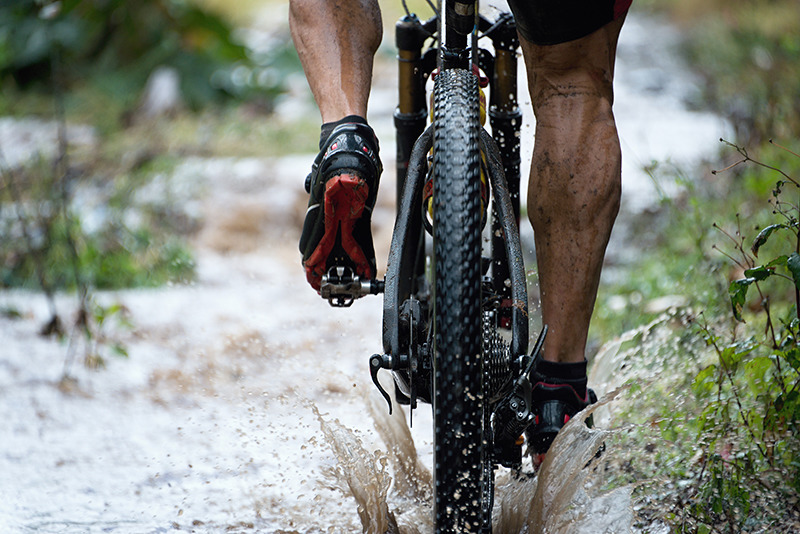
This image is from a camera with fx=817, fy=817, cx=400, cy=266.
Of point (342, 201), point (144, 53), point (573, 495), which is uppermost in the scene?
point (144, 53)

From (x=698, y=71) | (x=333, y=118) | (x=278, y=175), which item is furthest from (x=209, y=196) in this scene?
(x=698, y=71)

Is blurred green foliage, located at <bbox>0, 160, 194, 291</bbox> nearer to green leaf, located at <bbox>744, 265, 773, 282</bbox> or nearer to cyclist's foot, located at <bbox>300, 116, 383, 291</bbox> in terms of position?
cyclist's foot, located at <bbox>300, 116, 383, 291</bbox>

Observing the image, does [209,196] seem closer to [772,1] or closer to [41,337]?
[41,337]

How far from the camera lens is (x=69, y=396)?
2.81m

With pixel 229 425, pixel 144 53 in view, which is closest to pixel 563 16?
pixel 229 425

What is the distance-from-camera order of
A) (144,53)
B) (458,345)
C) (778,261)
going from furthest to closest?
1. (144,53)
2. (778,261)
3. (458,345)

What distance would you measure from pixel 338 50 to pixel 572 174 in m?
0.54

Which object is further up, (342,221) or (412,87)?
(412,87)

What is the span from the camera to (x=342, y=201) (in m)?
1.54

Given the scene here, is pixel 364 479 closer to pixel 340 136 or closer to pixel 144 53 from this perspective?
pixel 340 136

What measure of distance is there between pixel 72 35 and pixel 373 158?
20.9 feet

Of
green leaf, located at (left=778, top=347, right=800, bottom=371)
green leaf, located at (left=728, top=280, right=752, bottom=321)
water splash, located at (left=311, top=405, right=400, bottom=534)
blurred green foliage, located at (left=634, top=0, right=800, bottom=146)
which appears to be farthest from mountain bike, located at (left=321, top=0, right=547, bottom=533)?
blurred green foliage, located at (left=634, top=0, right=800, bottom=146)

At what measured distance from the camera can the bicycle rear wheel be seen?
4.23 ft

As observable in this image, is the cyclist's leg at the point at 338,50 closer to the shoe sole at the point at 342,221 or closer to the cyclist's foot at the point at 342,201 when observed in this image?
the cyclist's foot at the point at 342,201
